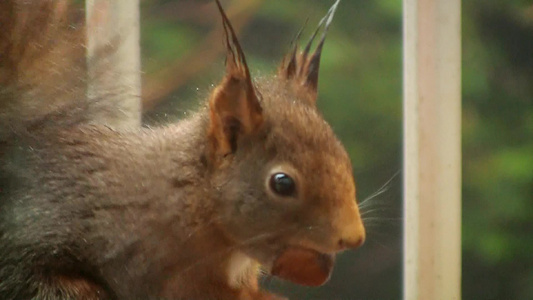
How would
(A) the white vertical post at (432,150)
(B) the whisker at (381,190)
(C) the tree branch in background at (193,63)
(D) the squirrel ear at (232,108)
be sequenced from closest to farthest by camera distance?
→ (D) the squirrel ear at (232,108) < (C) the tree branch in background at (193,63) < (B) the whisker at (381,190) < (A) the white vertical post at (432,150)

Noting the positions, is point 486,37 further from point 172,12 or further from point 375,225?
point 172,12

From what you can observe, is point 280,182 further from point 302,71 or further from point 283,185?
point 302,71

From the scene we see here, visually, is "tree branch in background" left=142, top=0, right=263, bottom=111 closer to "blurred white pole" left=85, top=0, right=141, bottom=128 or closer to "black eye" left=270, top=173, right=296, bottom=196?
"blurred white pole" left=85, top=0, right=141, bottom=128

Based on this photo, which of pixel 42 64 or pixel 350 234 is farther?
pixel 42 64

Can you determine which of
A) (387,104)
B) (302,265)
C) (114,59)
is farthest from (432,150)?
(114,59)

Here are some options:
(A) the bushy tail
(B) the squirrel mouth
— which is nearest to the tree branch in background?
(A) the bushy tail

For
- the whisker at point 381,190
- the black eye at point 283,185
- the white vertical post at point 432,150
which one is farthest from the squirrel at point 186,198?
the white vertical post at point 432,150

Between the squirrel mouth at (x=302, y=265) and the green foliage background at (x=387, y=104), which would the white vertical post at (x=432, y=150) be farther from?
the squirrel mouth at (x=302, y=265)
